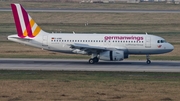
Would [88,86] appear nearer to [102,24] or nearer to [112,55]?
[112,55]

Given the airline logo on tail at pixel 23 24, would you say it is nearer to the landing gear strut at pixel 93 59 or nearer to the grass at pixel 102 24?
the landing gear strut at pixel 93 59

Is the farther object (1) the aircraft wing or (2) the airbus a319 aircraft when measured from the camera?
(2) the airbus a319 aircraft

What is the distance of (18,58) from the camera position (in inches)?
2216

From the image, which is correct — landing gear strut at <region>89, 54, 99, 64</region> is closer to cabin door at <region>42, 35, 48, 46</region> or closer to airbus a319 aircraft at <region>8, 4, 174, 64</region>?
airbus a319 aircraft at <region>8, 4, 174, 64</region>

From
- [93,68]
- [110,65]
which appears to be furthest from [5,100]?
[110,65]

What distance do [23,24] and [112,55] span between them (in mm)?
10041

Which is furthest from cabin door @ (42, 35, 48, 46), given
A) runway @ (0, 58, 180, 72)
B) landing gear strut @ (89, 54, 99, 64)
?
landing gear strut @ (89, 54, 99, 64)

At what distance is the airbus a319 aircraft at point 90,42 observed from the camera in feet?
A: 173

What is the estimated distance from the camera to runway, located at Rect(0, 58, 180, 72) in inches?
1873

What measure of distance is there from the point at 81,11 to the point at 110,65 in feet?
199

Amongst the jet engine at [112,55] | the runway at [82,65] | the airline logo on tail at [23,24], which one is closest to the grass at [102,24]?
the airline logo on tail at [23,24]

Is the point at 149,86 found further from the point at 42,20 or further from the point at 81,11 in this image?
the point at 81,11

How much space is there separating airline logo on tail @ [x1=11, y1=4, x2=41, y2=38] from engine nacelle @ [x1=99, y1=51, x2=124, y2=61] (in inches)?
301

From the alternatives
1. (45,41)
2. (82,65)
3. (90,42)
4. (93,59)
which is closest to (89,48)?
(93,59)
